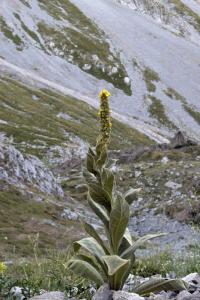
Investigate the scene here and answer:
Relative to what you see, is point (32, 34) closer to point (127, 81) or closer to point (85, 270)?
point (127, 81)

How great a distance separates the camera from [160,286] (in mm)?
6766

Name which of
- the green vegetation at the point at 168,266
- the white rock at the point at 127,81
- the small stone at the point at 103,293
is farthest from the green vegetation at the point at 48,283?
the white rock at the point at 127,81

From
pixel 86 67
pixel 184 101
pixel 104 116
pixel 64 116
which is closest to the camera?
pixel 104 116

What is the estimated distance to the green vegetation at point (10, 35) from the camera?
443ft

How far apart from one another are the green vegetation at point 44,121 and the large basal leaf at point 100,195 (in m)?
65.9

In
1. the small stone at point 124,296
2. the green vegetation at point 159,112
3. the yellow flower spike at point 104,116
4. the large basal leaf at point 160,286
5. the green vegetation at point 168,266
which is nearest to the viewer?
the small stone at point 124,296

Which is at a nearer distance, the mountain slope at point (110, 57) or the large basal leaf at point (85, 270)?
the large basal leaf at point (85, 270)

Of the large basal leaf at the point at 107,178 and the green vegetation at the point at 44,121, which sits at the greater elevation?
the large basal leaf at the point at 107,178

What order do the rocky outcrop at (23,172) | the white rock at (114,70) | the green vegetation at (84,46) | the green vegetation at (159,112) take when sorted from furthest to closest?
the white rock at (114,70) → the green vegetation at (84,46) → the green vegetation at (159,112) → the rocky outcrop at (23,172)

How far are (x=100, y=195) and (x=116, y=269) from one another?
105cm

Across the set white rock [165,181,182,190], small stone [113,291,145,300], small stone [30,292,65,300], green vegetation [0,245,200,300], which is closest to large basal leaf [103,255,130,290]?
small stone [113,291,145,300]

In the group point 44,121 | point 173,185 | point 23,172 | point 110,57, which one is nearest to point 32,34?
point 110,57

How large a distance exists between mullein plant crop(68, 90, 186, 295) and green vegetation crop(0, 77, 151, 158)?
65862 millimetres

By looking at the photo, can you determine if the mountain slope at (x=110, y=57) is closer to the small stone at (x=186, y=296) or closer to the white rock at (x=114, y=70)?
the white rock at (x=114, y=70)
